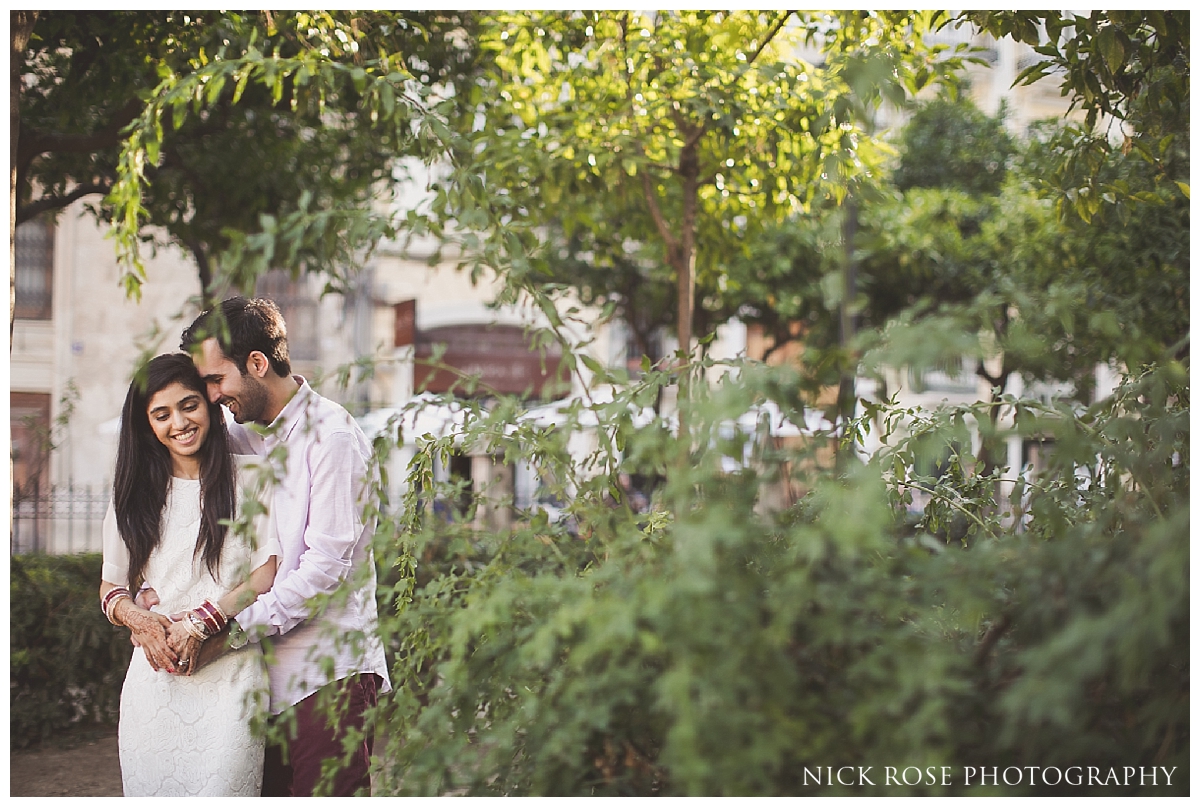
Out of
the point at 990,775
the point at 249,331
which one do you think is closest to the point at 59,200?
the point at 249,331

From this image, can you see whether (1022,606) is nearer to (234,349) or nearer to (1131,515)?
(1131,515)

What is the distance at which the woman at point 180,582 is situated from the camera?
224 centimetres

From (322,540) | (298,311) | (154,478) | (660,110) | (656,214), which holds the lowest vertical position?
(322,540)

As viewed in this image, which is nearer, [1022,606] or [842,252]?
[1022,606]

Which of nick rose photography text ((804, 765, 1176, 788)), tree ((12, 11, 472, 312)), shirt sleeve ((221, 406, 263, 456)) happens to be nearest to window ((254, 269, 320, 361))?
tree ((12, 11, 472, 312))

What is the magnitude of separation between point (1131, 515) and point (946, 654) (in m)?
0.51

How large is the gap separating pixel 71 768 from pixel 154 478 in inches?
107

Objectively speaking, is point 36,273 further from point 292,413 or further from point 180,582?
point 292,413

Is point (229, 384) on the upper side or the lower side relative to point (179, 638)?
upper

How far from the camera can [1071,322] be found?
1.45m

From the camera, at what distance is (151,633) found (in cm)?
227

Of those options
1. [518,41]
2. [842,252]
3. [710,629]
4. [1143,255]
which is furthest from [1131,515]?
[1143,255]

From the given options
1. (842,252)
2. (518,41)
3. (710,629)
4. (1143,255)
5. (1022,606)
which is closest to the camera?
(710,629)

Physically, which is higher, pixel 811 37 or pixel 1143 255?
pixel 811 37
